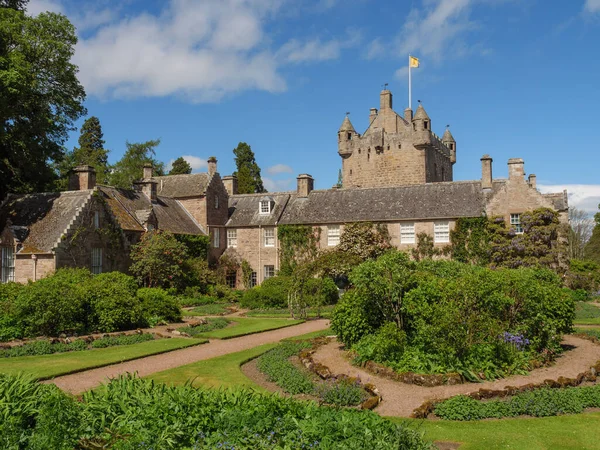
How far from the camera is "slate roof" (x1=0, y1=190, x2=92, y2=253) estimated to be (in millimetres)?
27094

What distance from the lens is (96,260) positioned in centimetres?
2906

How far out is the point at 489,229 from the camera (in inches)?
1335

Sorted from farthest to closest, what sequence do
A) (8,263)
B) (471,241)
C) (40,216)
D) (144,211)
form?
1. (471,241)
2. (144,211)
3. (40,216)
4. (8,263)

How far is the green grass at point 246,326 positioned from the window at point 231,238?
53.7 feet

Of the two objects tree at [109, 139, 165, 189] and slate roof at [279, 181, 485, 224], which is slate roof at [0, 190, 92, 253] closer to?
slate roof at [279, 181, 485, 224]

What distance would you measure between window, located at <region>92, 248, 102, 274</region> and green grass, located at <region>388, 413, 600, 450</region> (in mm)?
23125

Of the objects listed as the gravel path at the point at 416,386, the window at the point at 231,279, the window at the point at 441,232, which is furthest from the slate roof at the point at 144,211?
the gravel path at the point at 416,386

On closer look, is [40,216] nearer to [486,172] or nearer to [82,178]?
[82,178]

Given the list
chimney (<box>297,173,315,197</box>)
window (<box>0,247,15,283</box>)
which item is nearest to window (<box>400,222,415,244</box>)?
chimney (<box>297,173,315,197</box>)

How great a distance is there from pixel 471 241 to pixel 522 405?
24905mm

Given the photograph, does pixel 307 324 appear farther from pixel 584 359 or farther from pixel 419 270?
pixel 584 359

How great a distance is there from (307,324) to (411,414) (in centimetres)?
1355

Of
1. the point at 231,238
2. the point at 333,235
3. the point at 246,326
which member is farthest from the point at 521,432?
the point at 231,238

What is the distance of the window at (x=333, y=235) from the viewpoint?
A: 3784cm
